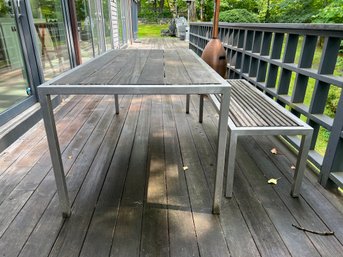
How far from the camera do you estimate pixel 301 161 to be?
5.31 ft

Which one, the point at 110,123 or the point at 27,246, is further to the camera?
the point at 110,123

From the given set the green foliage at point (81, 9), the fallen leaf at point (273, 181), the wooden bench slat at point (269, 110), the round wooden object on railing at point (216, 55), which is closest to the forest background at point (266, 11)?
the green foliage at point (81, 9)

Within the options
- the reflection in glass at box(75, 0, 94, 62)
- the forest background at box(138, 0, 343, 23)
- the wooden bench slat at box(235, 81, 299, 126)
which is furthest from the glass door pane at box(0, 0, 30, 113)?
the forest background at box(138, 0, 343, 23)

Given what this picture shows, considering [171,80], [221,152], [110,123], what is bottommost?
[110,123]

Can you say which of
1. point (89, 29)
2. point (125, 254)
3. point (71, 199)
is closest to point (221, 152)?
point (125, 254)

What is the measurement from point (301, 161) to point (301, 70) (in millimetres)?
810

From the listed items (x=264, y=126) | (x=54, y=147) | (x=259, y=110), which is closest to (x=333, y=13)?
(x=259, y=110)

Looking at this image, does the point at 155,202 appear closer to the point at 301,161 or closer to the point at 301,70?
the point at 301,161

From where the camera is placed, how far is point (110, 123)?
9.62ft

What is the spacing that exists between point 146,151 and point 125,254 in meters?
1.11

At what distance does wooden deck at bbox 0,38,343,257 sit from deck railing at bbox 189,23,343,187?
30 cm

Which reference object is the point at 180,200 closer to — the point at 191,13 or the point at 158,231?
the point at 158,231

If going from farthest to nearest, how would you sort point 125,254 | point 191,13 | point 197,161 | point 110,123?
point 191,13, point 110,123, point 197,161, point 125,254

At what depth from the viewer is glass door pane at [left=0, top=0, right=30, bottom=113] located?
2.44m
